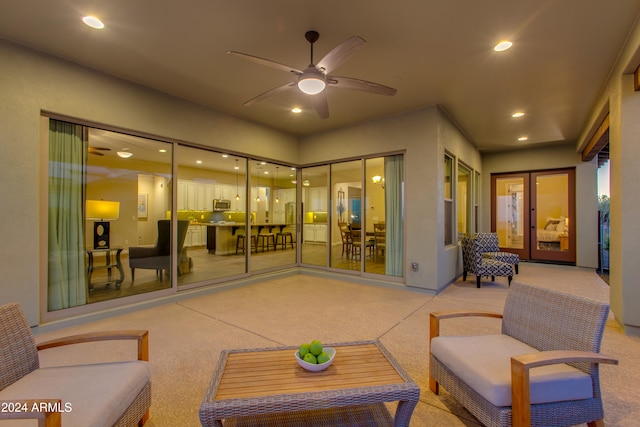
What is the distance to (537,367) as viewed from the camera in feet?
4.97

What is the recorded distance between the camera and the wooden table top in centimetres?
143

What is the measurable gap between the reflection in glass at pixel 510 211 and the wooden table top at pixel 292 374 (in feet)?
26.0

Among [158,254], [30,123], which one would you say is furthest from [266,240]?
[30,123]

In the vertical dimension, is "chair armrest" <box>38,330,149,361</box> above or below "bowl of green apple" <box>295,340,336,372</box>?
above

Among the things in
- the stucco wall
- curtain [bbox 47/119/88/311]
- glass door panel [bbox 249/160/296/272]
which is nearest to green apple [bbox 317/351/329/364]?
the stucco wall

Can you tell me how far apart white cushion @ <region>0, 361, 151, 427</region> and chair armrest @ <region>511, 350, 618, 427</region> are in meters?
1.90

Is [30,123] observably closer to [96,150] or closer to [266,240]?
[96,150]

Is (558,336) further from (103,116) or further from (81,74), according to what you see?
(81,74)

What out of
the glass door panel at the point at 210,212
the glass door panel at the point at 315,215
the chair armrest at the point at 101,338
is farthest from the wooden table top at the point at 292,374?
the glass door panel at the point at 315,215

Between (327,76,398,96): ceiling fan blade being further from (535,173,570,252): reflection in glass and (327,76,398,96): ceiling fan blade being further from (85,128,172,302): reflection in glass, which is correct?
(535,173,570,252): reflection in glass

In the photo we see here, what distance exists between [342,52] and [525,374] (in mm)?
2444

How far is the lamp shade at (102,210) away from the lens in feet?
11.8

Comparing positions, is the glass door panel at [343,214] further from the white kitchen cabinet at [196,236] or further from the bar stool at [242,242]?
the white kitchen cabinet at [196,236]

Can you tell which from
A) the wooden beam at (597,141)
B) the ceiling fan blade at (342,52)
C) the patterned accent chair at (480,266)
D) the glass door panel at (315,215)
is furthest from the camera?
the glass door panel at (315,215)
